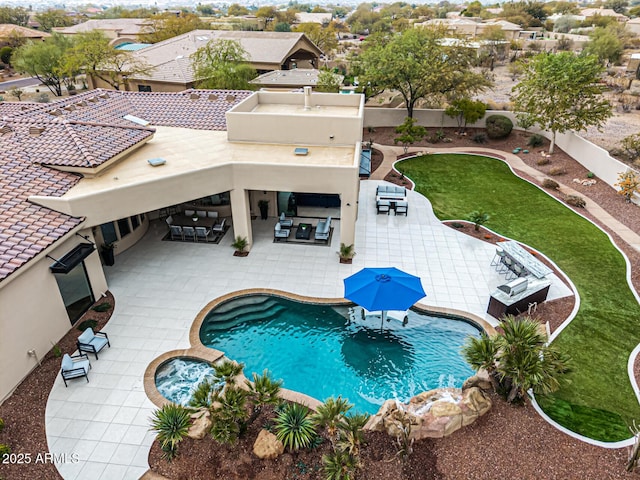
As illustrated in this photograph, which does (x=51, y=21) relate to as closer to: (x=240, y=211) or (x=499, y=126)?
(x=499, y=126)

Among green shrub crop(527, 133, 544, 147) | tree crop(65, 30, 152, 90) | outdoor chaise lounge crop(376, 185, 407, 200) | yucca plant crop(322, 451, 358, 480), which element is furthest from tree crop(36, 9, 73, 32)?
yucca plant crop(322, 451, 358, 480)

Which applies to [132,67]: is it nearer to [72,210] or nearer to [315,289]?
[72,210]

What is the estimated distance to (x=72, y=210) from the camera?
15602 millimetres

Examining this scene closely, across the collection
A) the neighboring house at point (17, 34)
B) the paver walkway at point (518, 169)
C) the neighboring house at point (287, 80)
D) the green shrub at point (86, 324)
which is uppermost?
the neighboring house at point (17, 34)

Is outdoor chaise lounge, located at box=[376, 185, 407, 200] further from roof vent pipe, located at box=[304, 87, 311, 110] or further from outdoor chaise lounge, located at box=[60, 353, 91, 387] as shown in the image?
outdoor chaise lounge, located at box=[60, 353, 91, 387]

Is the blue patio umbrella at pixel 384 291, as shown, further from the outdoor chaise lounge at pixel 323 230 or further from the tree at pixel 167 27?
the tree at pixel 167 27

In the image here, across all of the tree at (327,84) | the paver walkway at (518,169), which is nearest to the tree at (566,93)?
the paver walkway at (518,169)

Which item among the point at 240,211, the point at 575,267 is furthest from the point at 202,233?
the point at 575,267

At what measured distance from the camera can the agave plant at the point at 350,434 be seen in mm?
10227

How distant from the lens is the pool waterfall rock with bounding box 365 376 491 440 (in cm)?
1129

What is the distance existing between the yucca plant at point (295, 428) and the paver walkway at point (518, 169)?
19103 mm

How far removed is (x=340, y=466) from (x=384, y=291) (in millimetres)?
6524

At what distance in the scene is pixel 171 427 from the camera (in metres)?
10.7

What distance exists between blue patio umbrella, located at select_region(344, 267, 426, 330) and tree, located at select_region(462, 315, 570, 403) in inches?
129
